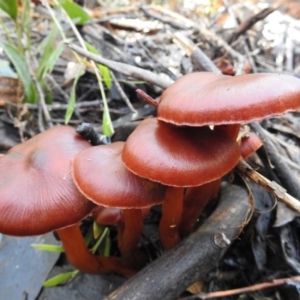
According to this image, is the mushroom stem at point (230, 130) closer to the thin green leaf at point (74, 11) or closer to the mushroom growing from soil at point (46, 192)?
the mushroom growing from soil at point (46, 192)

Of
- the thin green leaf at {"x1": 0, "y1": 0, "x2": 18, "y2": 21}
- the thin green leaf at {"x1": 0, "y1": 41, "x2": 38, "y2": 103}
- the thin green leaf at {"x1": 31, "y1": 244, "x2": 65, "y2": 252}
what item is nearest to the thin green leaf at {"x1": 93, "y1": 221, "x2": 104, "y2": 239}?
the thin green leaf at {"x1": 31, "y1": 244, "x2": 65, "y2": 252}

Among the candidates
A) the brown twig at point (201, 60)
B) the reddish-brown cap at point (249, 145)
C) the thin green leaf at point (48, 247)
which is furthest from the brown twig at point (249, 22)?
the thin green leaf at point (48, 247)

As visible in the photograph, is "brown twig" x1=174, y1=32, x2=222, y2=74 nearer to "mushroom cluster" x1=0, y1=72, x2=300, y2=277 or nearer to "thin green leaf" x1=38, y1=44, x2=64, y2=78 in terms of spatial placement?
"mushroom cluster" x1=0, y1=72, x2=300, y2=277

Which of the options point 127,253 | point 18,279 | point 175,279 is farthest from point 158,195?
point 18,279

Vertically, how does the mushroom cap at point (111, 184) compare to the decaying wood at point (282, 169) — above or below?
above

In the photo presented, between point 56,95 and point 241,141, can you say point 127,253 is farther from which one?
point 56,95

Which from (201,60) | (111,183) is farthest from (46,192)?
(201,60)
